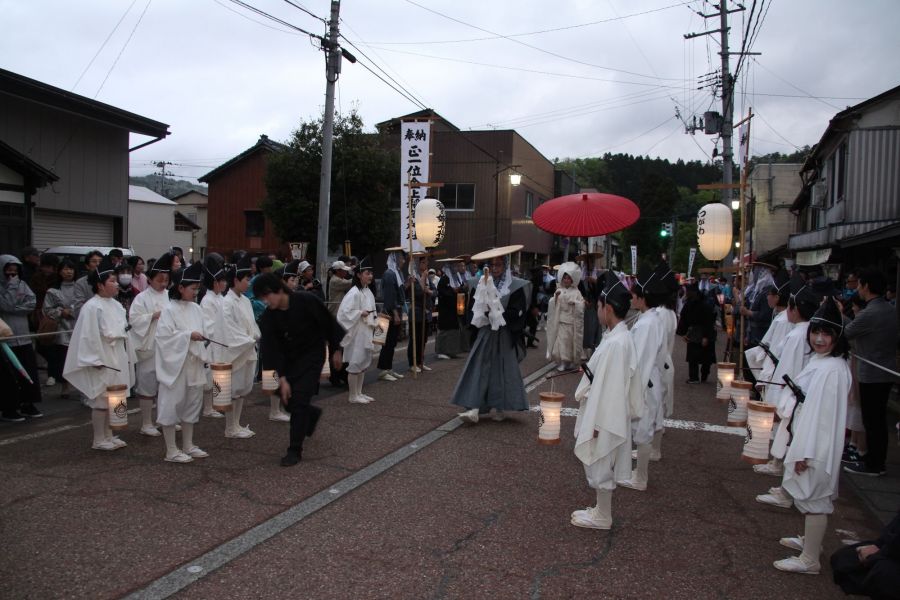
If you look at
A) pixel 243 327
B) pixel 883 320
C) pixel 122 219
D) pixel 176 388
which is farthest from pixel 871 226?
pixel 122 219

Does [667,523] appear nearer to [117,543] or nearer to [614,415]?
[614,415]

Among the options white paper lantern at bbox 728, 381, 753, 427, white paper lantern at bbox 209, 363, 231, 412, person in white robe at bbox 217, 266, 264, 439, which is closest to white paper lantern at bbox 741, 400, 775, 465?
white paper lantern at bbox 728, 381, 753, 427

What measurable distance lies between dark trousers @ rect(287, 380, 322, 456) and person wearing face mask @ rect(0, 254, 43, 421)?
141 inches

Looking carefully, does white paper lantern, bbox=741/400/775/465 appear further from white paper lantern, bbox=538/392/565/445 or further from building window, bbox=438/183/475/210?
building window, bbox=438/183/475/210

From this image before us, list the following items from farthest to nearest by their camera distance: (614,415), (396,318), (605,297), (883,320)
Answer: (396,318) < (883,320) < (605,297) < (614,415)

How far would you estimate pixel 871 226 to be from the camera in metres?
15.2

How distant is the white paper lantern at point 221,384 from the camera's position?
636cm

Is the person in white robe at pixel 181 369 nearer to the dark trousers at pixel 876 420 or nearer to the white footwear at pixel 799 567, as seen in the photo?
the white footwear at pixel 799 567

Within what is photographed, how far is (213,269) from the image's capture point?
7254mm

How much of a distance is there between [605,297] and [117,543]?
366 centimetres

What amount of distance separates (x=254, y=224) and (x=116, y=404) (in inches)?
1167

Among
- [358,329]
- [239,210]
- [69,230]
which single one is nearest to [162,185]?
[239,210]

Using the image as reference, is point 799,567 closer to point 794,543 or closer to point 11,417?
point 794,543

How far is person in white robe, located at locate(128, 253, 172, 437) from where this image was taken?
21.9 feet
